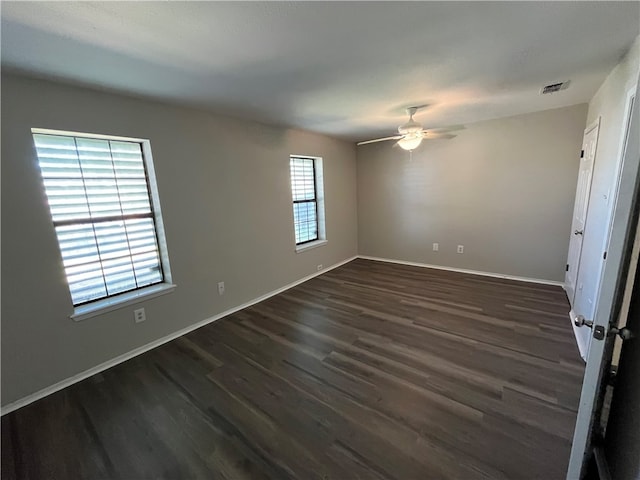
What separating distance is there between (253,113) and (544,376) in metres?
3.58

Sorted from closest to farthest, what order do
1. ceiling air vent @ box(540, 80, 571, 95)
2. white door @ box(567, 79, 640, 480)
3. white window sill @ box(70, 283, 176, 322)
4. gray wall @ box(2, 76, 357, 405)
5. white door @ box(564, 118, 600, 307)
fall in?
white door @ box(567, 79, 640, 480) → gray wall @ box(2, 76, 357, 405) → white window sill @ box(70, 283, 176, 322) → ceiling air vent @ box(540, 80, 571, 95) → white door @ box(564, 118, 600, 307)

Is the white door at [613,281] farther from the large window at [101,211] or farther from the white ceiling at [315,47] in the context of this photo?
the large window at [101,211]

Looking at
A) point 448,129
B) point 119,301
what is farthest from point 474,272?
point 119,301

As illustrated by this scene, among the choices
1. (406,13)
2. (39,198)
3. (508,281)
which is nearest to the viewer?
(406,13)

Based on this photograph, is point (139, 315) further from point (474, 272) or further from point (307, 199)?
point (474, 272)

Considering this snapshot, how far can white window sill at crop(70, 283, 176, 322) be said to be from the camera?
Answer: 2.22m

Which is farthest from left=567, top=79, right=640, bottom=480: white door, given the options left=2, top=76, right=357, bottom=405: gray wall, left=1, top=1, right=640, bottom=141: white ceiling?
left=2, top=76, right=357, bottom=405: gray wall

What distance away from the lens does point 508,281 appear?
3928 millimetres

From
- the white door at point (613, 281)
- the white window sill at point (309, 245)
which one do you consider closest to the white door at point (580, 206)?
the white door at point (613, 281)

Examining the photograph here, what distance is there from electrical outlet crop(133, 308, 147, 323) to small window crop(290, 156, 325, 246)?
230 centimetres

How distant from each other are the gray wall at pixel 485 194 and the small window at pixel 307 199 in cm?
111

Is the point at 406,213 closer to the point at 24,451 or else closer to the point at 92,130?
the point at 92,130

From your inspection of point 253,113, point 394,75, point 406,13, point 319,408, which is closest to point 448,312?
point 319,408

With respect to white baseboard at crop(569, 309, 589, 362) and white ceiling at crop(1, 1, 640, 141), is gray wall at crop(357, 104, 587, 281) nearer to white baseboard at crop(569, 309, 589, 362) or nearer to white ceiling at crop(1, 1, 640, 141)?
white ceiling at crop(1, 1, 640, 141)
